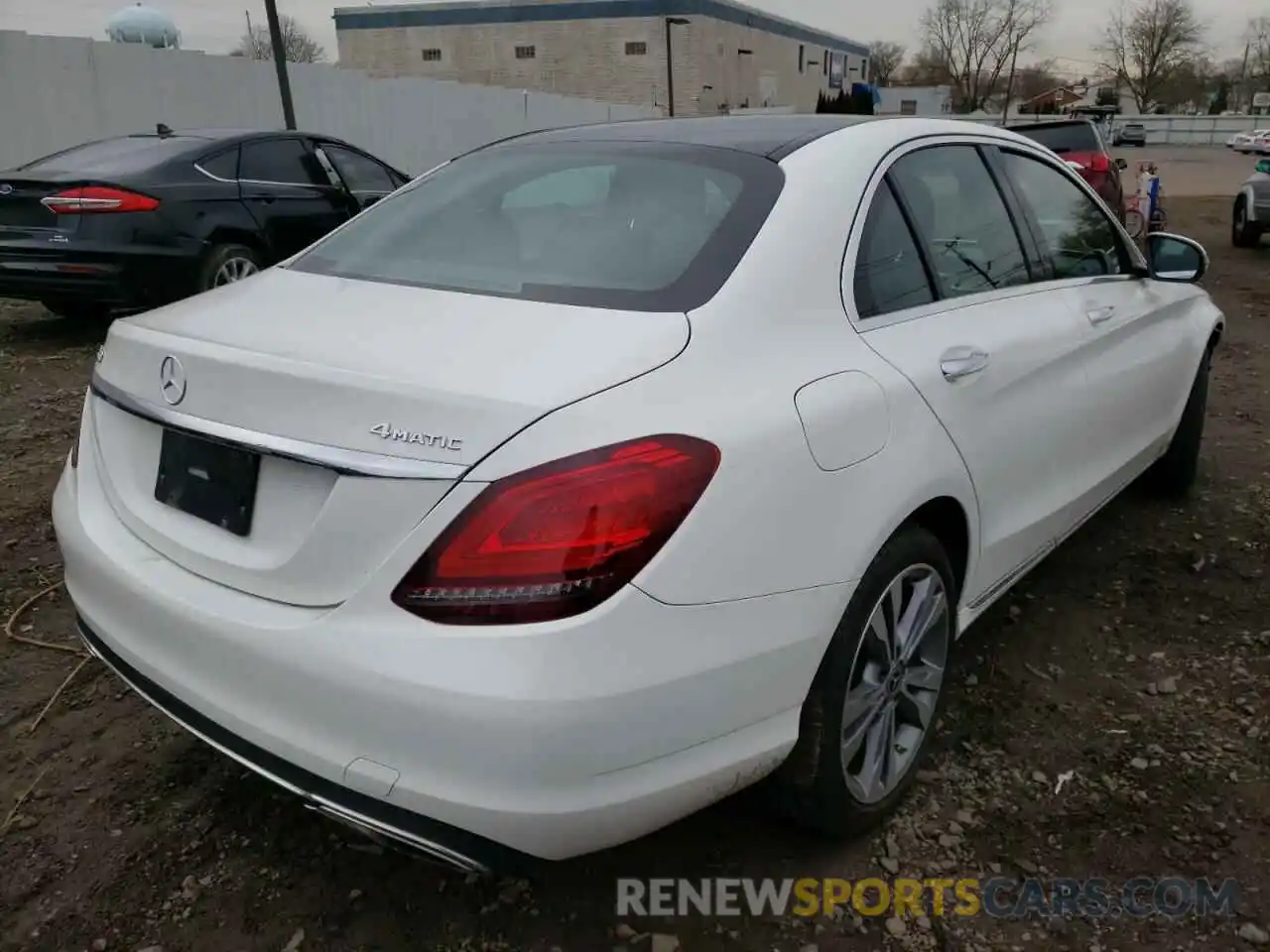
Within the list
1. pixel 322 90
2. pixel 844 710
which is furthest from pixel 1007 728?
pixel 322 90

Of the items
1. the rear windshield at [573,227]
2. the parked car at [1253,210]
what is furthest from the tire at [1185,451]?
the parked car at [1253,210]

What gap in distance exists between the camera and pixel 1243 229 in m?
12.8

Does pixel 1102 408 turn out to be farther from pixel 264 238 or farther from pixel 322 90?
pixel 322 90

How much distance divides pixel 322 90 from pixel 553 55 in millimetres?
38750

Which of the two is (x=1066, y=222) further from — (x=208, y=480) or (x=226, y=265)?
(x=226, y=265)

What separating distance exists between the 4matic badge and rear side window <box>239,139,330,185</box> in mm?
6253

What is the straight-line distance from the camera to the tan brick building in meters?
51.6

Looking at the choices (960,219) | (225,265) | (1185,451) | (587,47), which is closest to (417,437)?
(960,219)

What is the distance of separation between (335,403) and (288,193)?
6363mm

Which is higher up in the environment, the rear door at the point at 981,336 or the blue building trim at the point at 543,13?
the blue building trim at the point at 543,13

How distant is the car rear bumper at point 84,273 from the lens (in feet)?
20.3

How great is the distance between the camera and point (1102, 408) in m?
3.16

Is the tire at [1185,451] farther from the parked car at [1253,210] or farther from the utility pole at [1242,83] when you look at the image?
the utility pole at [1242,83]

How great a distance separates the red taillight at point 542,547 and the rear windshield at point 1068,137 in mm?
10205
